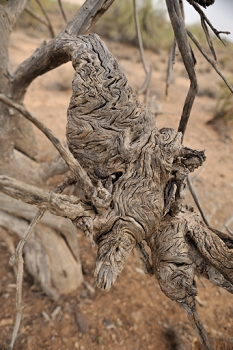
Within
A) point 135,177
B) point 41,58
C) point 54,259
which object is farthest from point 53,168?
point 135,177

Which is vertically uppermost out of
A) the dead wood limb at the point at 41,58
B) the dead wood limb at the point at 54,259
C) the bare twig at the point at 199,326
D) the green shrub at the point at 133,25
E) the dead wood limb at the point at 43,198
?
the green shrub at the point at 133,25

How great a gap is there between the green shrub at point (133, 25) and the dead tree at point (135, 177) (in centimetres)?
1043

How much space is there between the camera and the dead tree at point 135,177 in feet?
3.09

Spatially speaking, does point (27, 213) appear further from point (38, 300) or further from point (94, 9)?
point (94, 9)

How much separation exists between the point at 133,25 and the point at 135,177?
11258mm

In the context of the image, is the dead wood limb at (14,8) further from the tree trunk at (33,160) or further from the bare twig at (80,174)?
the bare twig at (80,174)

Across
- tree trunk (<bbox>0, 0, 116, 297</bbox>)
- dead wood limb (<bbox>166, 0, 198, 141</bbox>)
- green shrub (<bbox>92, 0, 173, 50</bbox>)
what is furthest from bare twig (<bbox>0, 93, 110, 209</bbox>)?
green shrub (<bbox>92, 0, 173, 50</bbox>)

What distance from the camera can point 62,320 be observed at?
1927 millimetres

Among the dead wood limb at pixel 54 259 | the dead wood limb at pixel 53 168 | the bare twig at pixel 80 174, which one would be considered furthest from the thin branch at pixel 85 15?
the dead wood limb at pixel 54 259

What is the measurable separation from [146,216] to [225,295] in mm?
1759

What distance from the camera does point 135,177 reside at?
100 cm

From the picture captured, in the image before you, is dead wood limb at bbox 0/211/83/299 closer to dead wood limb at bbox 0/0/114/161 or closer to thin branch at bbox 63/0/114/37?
dead wood limb at bbox 0/0/114/161

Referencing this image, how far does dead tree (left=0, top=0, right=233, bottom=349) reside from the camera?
94cm

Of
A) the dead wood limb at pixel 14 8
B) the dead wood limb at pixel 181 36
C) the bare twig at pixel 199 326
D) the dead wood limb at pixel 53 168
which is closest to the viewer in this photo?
the dead wood limb at pixel 181 36
